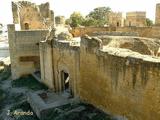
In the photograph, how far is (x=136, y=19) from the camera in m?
27.3

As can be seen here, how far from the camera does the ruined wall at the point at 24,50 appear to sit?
54.7ft

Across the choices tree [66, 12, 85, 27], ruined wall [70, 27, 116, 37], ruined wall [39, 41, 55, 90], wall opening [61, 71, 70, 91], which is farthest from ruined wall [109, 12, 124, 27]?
wall opening [61, 71, 70, 91]

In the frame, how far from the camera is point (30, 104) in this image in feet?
41.5

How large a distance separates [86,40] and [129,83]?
2.92 m

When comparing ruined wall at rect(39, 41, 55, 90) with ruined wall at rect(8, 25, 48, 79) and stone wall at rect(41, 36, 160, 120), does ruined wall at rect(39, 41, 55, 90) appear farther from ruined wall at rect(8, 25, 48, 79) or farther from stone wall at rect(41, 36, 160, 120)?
ruined wall at rect(8, 25, 48, 79)

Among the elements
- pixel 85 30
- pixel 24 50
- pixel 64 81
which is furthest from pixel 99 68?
pixel 85 30

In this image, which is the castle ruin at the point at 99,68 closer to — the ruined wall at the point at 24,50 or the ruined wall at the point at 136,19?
the ruined wall at the point at 24,50

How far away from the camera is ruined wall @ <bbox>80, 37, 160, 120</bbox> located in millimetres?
7730

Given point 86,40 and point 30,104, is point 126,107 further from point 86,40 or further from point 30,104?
point 30,104

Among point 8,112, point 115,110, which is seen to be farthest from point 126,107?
point 8,112

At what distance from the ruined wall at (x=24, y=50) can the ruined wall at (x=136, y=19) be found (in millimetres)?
13885

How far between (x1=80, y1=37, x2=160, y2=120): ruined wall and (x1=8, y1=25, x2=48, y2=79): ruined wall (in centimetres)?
654

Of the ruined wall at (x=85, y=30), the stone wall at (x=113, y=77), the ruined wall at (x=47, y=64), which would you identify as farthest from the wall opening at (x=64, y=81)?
the ruined wall at (x=85, y=30)

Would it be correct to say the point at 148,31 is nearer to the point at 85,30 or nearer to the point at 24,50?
the point at 85,30
